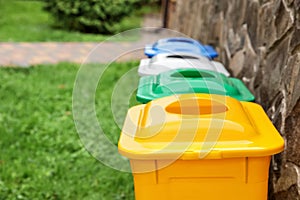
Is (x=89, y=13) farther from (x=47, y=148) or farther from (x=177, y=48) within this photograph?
(x=177, y=48)

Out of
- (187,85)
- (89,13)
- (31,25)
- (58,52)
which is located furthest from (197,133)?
(31,25)

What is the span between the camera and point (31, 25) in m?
10.1

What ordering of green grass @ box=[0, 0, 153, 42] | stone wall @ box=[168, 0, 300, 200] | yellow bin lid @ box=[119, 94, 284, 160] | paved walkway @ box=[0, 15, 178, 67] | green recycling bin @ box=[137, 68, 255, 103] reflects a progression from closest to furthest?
yellow bin lid @ box=[119, 94, 284, 160]
stone wall @ box=[168, 0, 300, 200]
green recycling bin @ box=[137, 68, 255, 103]
paved walkway @ box=[0, 15, 178, 67]
green grass @ box=[0, 0, 153, 42]

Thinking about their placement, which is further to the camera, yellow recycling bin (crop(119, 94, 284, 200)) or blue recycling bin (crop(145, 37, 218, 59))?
blue recycling bin (crop(145, 37, 218, 59))

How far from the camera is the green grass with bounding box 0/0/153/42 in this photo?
8.79 m

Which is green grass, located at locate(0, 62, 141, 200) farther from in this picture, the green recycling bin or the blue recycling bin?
the green recycling bin

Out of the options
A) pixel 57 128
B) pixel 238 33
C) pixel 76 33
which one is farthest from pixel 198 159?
pixel 76 33

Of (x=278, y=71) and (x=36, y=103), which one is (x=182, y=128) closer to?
(x=278, y=71)

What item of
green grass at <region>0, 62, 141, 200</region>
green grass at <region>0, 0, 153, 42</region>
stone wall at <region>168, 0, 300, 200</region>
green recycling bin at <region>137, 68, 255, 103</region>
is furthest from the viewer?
green grass at <region>0, 0, 153, 42</region>

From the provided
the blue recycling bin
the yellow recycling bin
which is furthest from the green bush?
the yellow recycling bin

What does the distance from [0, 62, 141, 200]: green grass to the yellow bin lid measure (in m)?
1.49

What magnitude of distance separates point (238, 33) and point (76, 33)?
6.62m

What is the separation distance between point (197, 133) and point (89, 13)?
27.4 feet

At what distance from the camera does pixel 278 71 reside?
2391 mm
